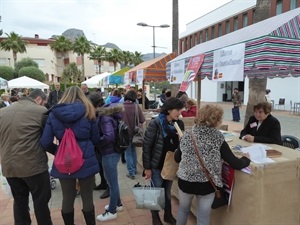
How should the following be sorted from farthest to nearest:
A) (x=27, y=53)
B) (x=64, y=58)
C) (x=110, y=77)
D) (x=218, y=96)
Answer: (x=64, y=58), (x=27, y=53), (x=218, y=96), (x=110, y=77)

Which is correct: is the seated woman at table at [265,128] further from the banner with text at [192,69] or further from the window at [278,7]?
the window at [278,7]

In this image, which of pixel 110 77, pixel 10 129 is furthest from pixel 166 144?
pixel 110 77

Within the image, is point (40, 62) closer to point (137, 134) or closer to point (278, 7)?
point (278, 7)

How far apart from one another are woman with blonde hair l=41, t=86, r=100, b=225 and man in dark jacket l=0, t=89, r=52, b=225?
0.61 ft

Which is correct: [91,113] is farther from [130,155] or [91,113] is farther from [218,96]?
[218,96]

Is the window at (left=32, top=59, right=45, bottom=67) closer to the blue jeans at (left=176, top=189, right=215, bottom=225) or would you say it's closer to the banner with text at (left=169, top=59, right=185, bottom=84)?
the banner with text at (left=169, top=59, right=185, bottom=84)

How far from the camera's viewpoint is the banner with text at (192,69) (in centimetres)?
412

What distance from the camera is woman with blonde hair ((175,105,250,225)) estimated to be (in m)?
2.20

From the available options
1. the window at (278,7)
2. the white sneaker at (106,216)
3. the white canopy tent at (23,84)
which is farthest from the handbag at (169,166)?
the window at (278,7)

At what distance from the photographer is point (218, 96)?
28672mm

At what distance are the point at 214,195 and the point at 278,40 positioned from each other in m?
1.76

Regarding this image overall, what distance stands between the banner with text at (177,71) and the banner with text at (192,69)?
0.39 meters

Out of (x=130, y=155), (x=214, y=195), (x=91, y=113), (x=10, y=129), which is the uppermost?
(x=91, y=113)

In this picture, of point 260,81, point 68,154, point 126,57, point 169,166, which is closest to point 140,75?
point 260,81
